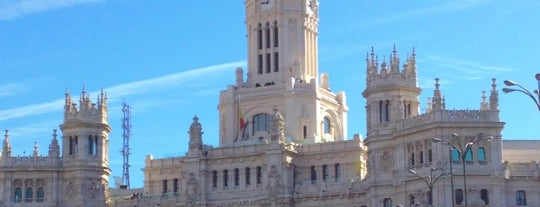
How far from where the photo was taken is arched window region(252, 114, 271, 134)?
131m

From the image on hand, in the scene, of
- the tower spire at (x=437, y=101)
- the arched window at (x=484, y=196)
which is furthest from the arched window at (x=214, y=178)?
the arched window at (x=484, y=196)

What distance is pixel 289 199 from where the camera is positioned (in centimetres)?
12000

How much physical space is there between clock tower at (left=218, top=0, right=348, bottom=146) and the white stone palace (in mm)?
123

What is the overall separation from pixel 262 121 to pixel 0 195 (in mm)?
32149

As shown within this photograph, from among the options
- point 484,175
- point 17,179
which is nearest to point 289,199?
point 484,175

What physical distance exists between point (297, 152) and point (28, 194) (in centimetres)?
3299

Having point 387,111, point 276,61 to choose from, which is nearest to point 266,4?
point 276,61

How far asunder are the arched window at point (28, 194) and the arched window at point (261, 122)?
27.3 metres

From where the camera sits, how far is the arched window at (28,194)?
Result: 13112 centimetres

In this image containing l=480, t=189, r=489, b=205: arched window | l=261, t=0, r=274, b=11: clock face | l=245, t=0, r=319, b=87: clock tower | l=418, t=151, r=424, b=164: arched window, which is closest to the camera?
l=480, t=189, r=489, b=205: arched window

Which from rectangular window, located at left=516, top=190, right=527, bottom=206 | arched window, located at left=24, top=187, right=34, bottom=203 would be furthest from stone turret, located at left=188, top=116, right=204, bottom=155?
rectangular window, located at left=516, top=190, right=527, bottom=206

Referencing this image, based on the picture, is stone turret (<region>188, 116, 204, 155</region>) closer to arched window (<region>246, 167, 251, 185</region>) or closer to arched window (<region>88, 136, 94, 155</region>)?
arched window (<region>246, 167, 251, 185</region>)

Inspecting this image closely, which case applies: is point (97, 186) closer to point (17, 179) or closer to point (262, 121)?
point (17, 179)

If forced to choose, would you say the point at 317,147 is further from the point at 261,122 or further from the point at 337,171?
the point at 261,122
